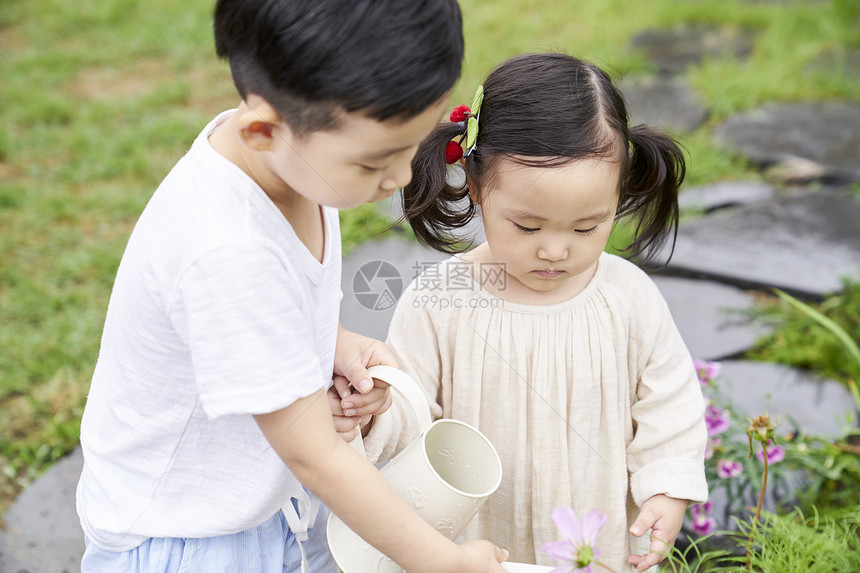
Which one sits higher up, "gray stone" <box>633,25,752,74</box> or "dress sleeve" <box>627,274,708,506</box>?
"dress sleeve" <box>627,274,708,506</box>

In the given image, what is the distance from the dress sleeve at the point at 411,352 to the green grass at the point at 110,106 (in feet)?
2.49

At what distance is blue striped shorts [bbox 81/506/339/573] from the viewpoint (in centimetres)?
110

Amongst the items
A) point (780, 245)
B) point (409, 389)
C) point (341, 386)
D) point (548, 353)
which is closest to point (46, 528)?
point (341, 386)

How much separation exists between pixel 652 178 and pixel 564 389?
0.40m

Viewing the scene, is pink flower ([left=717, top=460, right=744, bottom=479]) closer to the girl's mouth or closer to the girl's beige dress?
the girl's beige dress

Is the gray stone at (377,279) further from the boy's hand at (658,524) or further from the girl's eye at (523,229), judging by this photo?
the boy's hand at (658,524)

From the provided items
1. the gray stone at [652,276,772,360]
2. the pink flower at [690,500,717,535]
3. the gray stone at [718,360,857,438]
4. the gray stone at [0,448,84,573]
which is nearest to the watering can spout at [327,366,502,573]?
the pink flower at [690,500,717,535]

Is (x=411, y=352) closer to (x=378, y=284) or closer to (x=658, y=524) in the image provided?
(x=378, y=284)

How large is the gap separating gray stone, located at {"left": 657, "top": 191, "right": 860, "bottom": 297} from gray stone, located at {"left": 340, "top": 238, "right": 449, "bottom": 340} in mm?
837

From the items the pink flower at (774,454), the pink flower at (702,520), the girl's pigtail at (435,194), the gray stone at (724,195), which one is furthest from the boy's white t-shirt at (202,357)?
the gray stone at (724,195)

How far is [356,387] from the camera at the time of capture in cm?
118

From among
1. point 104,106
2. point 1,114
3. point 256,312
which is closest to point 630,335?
point 256,312

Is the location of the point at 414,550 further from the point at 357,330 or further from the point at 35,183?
the point at 35,183

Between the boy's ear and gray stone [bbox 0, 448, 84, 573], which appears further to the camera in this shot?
gray stone [bbox 0, 448, 84, 573]
